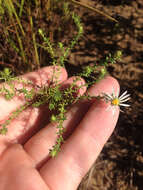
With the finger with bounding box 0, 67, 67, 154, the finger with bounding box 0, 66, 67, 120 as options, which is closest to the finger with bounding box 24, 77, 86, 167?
the finger with bounding box 0, 67, 67, 154

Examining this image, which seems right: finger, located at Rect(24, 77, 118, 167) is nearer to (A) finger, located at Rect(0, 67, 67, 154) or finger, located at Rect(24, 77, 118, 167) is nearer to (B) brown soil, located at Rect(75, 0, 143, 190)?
(A) finger, located at Rect(0, 67, 67, 154)

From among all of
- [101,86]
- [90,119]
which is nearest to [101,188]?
[90,119]

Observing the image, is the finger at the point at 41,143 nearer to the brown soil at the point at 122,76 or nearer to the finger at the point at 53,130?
the finger at the point at 53,130

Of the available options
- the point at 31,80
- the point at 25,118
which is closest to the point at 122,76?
the point at 31,80

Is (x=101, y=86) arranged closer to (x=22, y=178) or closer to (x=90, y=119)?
(x=90, y=119)

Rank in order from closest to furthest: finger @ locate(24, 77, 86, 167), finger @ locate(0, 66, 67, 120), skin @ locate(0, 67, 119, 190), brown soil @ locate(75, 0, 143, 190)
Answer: skin @ locate(0, 67, 119, 190) → finger @ locate(24, 77, 86, 167) → finger @ locate(0, 66, 67, 120) → brown soil @ locate(75, 0, 143, 190)

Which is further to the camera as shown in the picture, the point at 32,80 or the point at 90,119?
the point at 32,80

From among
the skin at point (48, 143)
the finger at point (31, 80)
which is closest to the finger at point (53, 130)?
the skin at point (48, 143)
